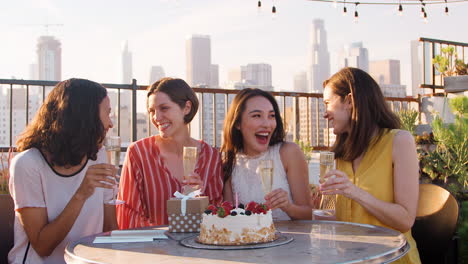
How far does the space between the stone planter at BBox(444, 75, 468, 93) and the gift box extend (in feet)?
25.1

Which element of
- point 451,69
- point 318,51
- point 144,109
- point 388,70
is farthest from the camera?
point 318,51

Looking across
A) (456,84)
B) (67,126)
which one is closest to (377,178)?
(67,126)

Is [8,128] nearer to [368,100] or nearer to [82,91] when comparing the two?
[82,91]

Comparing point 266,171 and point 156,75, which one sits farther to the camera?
point 156,75

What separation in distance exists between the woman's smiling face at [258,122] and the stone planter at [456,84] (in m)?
6.78

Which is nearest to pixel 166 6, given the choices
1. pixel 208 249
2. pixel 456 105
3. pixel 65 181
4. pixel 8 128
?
pixel 8 128

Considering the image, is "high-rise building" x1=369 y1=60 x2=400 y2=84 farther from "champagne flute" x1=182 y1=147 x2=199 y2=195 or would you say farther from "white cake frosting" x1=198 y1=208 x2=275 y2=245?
"white cake frosting" x1=198 y1=208 x2=275 y2=245

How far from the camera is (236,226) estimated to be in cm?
196

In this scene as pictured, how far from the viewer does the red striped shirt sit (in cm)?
301

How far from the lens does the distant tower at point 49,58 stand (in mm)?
68750

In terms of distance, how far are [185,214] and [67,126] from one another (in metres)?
0.69

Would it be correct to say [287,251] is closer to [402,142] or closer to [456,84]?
[402,142]

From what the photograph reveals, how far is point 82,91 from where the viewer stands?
245 cm

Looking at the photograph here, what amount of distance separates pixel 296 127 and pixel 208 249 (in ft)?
20.8
